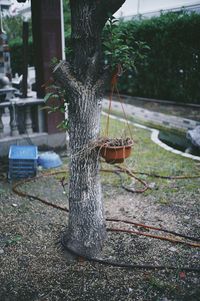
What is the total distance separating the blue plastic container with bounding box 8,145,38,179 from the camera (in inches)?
249

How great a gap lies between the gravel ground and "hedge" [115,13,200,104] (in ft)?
21.9

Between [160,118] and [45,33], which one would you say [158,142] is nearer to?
[160,118]

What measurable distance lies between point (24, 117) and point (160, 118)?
470cm

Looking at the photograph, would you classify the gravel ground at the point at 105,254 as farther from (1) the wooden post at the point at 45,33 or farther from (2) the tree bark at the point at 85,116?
(1) the wooden post at the point at 45,33

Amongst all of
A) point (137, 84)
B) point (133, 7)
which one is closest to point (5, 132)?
point (137, 84)

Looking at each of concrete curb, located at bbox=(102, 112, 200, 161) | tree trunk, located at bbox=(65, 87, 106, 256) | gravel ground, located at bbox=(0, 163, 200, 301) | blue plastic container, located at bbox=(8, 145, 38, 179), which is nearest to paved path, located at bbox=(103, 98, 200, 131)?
concrete curb, located at bbox=(102, 112, 200, 161)

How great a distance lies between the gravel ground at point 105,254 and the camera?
11.2 ft

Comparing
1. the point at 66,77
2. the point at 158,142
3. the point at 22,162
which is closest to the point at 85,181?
the point at 66,77

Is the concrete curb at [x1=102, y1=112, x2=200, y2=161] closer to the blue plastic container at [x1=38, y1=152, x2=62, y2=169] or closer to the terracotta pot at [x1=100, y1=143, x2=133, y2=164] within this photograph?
the blue plastic container at [x1=38, y1=152, x2=62, y2=169]

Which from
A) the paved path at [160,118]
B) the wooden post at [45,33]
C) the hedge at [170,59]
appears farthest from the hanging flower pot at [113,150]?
the hedge at [170,59]

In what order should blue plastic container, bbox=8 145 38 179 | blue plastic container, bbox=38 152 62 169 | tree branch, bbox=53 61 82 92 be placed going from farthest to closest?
blue plastic container, bbox=38 152 62 169, blue plastic container, bbox=8 145 38 179, tree branch, bbox=53 61 82 92

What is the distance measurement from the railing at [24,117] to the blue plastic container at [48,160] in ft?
3.19

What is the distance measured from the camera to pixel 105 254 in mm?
4012

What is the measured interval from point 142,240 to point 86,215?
34.0 inches
